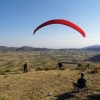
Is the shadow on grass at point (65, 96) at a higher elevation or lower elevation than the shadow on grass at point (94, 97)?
lower

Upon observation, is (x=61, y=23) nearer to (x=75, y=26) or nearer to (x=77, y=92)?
(x=75, y=26)

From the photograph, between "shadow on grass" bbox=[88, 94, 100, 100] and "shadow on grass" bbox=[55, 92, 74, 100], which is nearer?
"shadow on grass" bbox=[88, 94, 100, 100]

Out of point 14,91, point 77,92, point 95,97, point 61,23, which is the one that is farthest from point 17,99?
point 61,23

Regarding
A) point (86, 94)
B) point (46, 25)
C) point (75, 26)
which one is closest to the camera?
point (86, 94)

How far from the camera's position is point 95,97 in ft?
34.4

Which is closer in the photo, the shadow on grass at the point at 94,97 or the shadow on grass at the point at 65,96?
the shadow on grass at the point at 94,97

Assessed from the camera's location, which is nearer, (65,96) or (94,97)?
(94,97)

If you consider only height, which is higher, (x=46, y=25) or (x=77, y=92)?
(x=46, y=25)

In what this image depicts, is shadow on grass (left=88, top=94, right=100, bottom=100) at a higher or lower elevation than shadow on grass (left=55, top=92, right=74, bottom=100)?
higher

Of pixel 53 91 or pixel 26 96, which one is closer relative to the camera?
pixel 26 96

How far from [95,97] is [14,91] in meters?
6.35

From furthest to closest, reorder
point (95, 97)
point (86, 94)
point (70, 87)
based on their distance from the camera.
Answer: point (70, 87)
point (86, 94)
point (95, 97)

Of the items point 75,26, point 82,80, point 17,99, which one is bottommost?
point 17,99

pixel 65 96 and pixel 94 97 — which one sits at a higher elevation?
pixel 94 97
